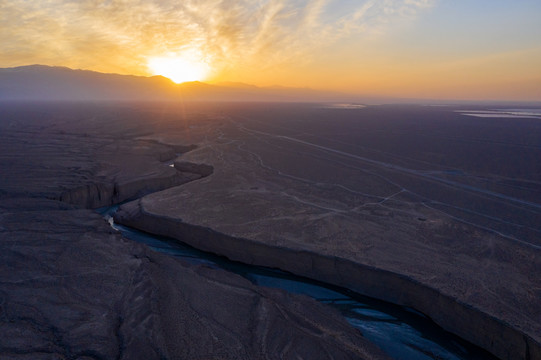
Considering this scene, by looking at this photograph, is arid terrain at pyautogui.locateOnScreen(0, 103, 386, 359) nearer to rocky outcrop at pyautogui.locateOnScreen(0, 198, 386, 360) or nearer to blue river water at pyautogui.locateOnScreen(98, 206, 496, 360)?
rocky outcrop at pyautogui.locateOnScreen(0, 198, 386, 360)

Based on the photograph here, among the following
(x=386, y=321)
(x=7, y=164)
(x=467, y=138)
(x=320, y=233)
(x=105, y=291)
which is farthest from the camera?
(x=467, y=138)

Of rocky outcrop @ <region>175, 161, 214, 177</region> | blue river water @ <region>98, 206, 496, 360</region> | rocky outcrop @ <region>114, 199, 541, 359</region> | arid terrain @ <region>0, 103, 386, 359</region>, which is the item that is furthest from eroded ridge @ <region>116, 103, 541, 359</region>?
arid terrain @ <region>0, 103, 386, 359</region>

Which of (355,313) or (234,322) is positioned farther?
(355,313)

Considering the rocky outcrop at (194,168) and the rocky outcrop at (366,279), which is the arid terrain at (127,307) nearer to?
the rocky outcrop at (366,279)

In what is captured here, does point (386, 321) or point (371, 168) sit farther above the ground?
point (371, 168)

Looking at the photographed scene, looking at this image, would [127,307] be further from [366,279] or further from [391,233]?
[391,233]

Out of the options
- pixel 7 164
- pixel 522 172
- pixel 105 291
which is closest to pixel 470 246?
pixel 105 291

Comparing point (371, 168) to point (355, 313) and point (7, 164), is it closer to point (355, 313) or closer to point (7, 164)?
point (355, 313)

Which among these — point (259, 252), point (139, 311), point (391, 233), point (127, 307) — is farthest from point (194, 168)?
point (139, 311)
